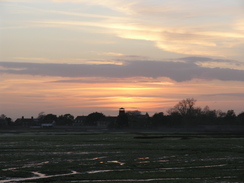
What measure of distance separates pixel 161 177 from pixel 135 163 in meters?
9.25

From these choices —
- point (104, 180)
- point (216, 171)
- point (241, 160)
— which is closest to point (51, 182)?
point (104, 180)

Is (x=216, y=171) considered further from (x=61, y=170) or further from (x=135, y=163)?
(x=61, y=170)

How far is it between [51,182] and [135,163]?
39.7 feet

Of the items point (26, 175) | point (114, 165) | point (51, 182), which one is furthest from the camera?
point (114, 165)

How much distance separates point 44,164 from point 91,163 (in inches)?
164

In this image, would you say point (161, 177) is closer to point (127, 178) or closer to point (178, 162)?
point (127, 178)

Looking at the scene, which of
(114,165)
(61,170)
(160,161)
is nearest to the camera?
(61,170)

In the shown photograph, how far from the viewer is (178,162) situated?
1545 inches

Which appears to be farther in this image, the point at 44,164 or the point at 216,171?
the point at 44,164

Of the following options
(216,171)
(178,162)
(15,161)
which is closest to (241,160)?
(178,162)

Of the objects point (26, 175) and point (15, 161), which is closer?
point (26, 175)

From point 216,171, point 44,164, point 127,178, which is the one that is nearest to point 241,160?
point 216,171

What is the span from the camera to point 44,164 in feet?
126

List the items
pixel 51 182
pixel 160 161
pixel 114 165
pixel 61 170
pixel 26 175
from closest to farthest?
pixel 51 182 → pixel 26 175 → pixel 61 170 → pixel 114 165 → pixel 160 161
